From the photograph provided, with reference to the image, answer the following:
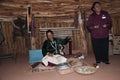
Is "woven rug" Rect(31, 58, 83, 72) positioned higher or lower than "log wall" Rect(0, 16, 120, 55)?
lower

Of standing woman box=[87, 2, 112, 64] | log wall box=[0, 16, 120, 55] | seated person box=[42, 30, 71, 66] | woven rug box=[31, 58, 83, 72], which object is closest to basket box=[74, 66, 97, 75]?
woven rug box=[31, 58, 83, 72]

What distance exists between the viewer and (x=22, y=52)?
9.27 m

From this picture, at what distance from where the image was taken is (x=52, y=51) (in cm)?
763

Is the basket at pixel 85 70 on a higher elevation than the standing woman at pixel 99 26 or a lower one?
lower

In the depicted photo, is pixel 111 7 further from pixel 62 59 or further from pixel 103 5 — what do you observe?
pixel 62 59

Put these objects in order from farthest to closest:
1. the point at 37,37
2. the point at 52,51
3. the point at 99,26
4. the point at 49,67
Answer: the point at 37,37, the point at 52,51, the point at 49,67, the point at 99,26

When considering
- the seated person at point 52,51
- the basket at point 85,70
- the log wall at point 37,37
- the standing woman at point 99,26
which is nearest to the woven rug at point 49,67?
the seated person at point 52,51

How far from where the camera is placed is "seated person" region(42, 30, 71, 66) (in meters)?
7.32

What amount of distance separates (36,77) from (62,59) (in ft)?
3.79

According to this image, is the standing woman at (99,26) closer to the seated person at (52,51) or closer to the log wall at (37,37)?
the seated person at (52,51)

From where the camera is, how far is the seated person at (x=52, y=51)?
7.32m

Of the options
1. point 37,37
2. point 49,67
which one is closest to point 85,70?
point 49,67

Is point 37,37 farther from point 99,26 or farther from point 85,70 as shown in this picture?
point 85,70

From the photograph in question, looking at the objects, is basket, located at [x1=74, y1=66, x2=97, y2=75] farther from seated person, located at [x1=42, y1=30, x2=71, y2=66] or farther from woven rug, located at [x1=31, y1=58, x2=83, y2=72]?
seated person, located at [x1=42, y1=30, x2=71, y2=66]
